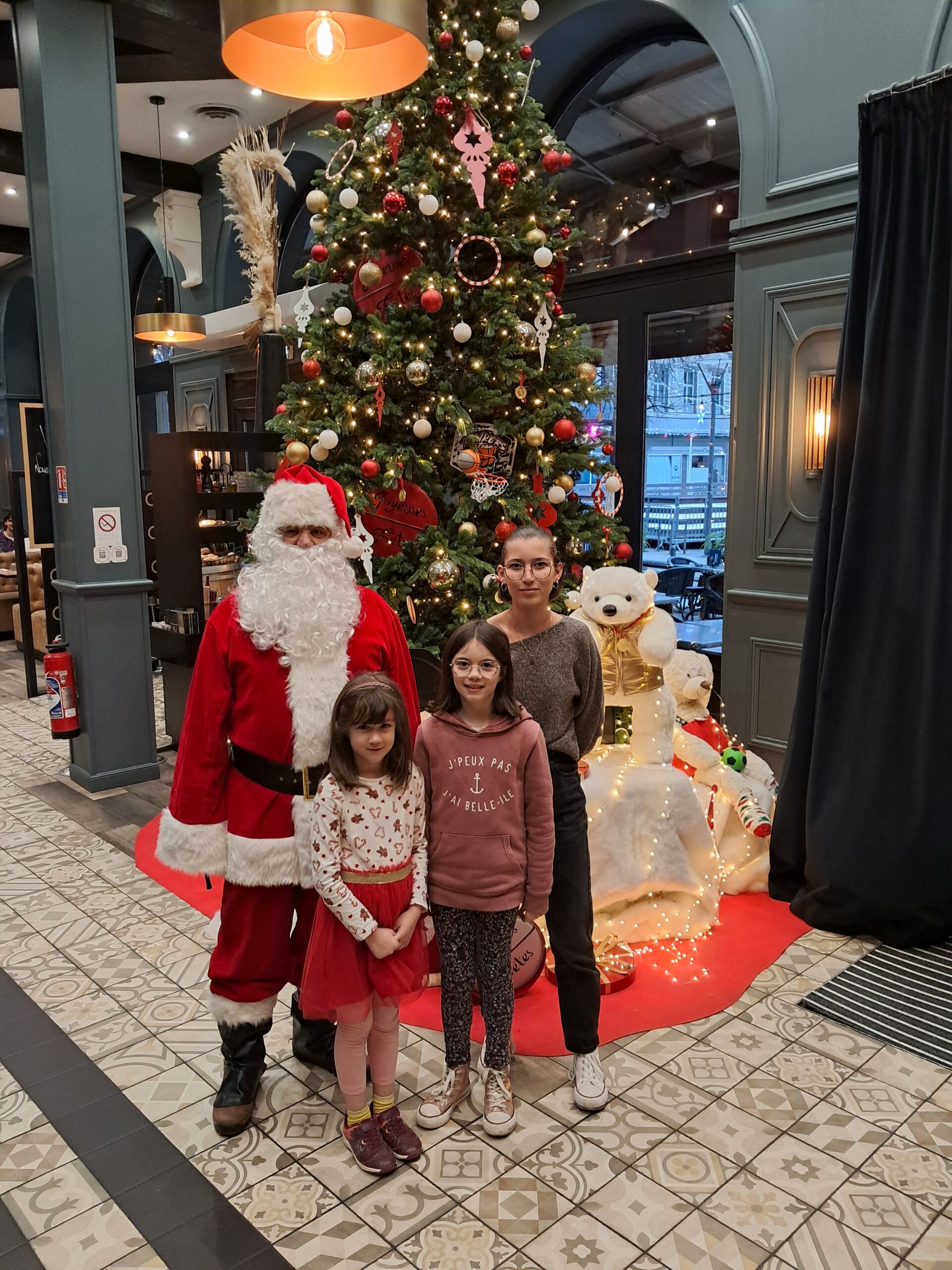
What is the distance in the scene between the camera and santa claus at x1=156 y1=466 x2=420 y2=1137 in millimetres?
2215

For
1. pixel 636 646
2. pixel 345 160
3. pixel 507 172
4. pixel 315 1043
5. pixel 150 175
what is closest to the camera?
pixel 315 1043

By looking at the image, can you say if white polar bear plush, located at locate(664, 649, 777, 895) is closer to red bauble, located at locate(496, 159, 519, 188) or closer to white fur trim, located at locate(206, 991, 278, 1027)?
white fur trim, located at locate(206, 991, 278, 1027)

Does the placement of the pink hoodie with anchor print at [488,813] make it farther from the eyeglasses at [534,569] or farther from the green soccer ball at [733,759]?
the green soccer ball at [733,759]

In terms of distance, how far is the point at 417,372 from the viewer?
386cm

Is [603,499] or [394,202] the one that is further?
[603,499]

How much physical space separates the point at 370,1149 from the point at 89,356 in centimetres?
404

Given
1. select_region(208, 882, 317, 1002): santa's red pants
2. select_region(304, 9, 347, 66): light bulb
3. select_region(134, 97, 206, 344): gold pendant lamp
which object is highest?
select_region(134, 97, 206, 344): gold pendant lamp

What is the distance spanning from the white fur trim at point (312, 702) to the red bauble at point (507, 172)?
266cm

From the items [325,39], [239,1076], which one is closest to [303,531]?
[325,39]

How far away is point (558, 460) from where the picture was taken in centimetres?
420

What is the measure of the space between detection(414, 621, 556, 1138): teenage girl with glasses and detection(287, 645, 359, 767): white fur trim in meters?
0.23

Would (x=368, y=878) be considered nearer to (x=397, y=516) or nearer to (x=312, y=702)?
(x=312, y=702)

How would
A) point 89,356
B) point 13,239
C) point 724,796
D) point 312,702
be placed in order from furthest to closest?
point 13,239 < point 89,356 < point 724,796 < point 312,702

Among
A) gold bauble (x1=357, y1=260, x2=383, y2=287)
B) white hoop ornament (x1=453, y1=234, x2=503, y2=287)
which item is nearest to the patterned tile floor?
gold bauble (x1=357, y1=260, x2=383, y2=287)
